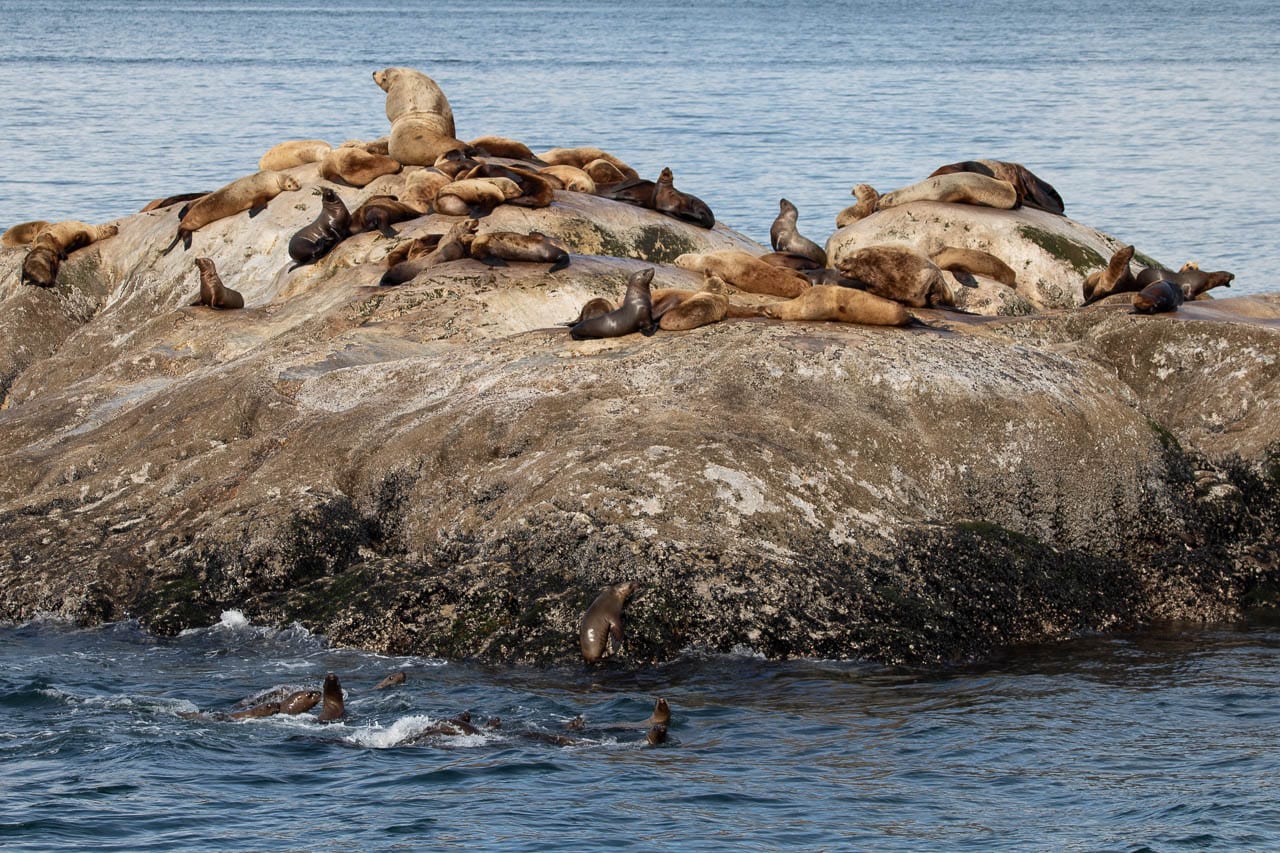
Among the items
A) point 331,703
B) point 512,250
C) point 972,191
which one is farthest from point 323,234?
point 331,703

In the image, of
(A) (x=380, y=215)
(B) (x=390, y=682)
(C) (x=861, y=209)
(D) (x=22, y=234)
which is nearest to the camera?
(B) (x=390, y=682)

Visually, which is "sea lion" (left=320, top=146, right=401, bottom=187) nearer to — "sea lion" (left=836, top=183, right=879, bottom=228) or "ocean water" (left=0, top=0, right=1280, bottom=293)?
"sea lion" (left=836, top=183, right=879, bottom=228)

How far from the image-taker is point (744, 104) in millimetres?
56938

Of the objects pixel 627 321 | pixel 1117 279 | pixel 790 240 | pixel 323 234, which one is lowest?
pixel 627 321

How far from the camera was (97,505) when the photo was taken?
481 inches

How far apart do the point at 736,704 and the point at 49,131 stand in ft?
145

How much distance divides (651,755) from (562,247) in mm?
9207

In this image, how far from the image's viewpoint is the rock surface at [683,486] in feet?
33.2

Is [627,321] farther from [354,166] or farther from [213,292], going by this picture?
[354,166]

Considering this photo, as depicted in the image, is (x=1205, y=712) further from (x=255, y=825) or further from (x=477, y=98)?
(x=477, y=98)

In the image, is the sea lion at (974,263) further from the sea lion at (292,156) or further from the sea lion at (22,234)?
the sea lion at (22,234)

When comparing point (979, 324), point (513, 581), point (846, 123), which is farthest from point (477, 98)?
point (513, 581)

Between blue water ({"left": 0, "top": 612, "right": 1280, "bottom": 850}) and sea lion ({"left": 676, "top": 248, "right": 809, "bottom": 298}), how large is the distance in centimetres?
587

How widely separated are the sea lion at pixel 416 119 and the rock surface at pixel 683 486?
6.62 metres
